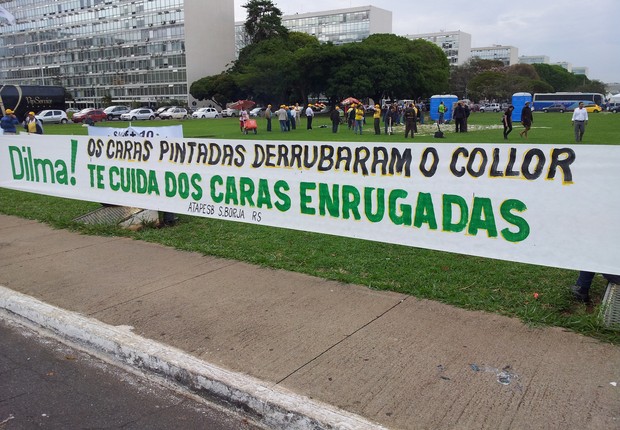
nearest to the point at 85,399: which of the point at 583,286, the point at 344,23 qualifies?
the point at 583,286

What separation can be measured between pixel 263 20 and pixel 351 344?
9217 cm

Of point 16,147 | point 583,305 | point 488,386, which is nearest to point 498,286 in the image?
point 583,305

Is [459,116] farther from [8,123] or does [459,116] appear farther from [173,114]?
[173,114]

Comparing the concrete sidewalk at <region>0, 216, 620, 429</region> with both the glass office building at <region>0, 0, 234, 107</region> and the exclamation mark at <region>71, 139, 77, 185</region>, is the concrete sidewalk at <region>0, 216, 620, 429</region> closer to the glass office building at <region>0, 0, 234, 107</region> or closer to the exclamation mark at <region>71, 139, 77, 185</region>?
the exclamation mark at <region>71, 139, 77, 185</region>

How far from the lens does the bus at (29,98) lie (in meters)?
54.8

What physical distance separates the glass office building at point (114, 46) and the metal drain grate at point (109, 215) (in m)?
104

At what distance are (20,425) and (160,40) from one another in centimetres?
11538

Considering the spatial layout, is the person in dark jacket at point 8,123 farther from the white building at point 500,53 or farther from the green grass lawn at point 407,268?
the white building at point 500,53

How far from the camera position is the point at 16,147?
34.5ft

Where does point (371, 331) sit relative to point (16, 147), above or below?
below

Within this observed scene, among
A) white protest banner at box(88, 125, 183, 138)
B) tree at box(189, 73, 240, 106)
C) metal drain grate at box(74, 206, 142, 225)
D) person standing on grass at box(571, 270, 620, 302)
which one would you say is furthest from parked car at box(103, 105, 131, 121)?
person standing on grass at box(571, 270, 620, 302)

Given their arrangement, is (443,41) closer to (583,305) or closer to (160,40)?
(160,40)

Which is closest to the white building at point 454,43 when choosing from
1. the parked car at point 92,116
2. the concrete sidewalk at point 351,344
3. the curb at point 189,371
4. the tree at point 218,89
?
the tree at point 218,89

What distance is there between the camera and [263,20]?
89812 millimetres
